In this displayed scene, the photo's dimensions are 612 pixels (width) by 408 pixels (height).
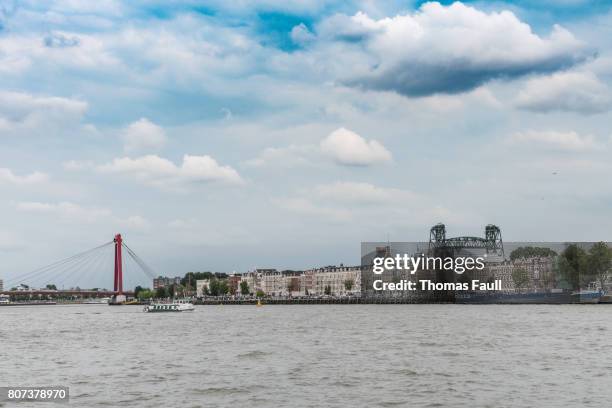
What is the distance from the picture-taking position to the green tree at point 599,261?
504ft

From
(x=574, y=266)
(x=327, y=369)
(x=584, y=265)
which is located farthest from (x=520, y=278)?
(x=327, y=369)

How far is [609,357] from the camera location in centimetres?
4028

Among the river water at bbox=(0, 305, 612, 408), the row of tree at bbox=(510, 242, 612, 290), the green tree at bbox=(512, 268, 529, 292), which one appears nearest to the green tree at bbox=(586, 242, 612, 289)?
the row of tree at bbox=(510, 242, 612, 290)

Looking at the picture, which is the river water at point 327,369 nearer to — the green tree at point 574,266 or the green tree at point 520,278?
the green tree at point 574,266

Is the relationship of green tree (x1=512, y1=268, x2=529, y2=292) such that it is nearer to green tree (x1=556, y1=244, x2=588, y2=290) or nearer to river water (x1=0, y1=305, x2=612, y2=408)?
green tree (x1=556, y1=244, x2=588, y2=290)

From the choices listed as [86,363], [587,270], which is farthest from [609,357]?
[587,270]

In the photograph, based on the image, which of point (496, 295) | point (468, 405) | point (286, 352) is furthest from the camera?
point (496, 295)

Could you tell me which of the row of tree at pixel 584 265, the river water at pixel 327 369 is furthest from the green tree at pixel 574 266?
the river water at pixel 327 369

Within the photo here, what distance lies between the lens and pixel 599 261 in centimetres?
15375

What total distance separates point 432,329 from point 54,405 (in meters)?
42.8

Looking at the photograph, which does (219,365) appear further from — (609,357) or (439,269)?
(439,269)

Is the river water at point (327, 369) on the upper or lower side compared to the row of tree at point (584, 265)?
lower

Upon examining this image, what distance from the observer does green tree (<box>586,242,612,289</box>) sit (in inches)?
6053

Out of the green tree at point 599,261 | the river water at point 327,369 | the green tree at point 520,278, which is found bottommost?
the river water at point 327,369
